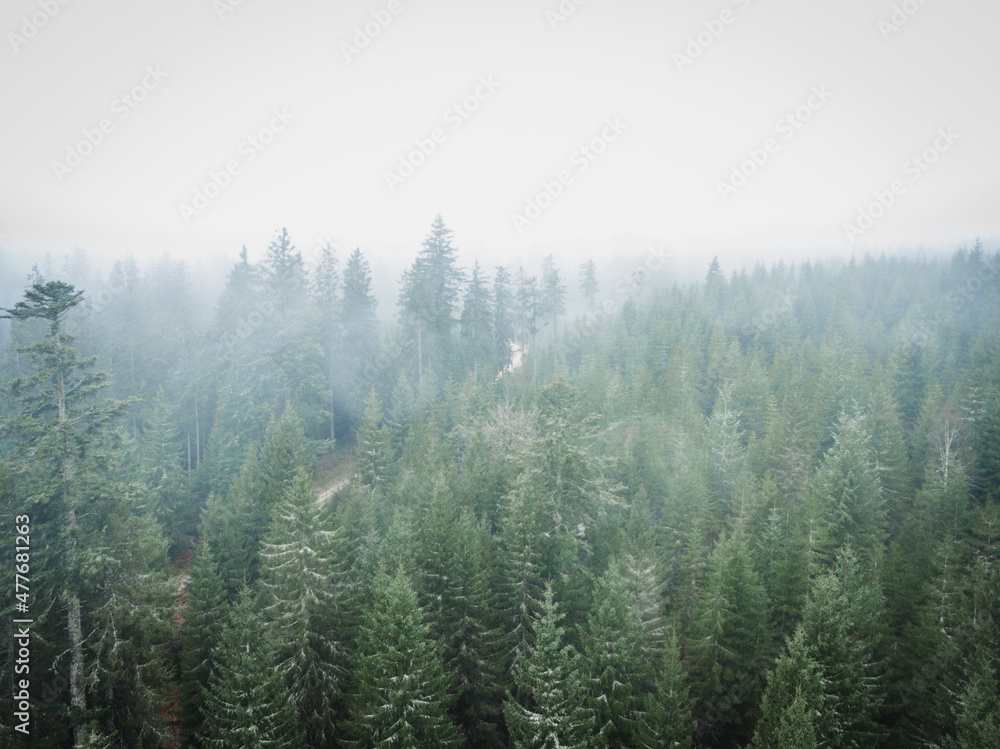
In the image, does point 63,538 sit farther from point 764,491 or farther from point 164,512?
point 764,491

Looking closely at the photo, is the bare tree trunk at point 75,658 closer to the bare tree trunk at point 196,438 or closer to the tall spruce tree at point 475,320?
the bare tree trunk at point 196,438

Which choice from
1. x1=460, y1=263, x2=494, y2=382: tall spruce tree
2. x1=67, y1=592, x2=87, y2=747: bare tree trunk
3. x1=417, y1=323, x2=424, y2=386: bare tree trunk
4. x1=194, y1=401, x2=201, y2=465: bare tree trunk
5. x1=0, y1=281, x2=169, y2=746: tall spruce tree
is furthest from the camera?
x1=460, y1=263, x2=494, y2=382: tall spruce tree

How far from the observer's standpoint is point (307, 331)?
43531mm

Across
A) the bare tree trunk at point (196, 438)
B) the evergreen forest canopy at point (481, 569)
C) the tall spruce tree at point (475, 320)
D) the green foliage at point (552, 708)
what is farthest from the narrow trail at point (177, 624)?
the tall spruce tree at point (475, 320)

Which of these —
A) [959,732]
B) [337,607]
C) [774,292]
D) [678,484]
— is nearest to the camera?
[959,732]

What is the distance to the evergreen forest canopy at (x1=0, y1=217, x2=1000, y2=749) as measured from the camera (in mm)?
16016

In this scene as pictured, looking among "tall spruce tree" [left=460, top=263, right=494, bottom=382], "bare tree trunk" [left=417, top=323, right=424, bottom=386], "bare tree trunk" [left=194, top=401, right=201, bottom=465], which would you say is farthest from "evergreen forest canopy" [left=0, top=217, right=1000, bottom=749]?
"tall spruce tree" [left=460, top=263, right=494, bottom=382]

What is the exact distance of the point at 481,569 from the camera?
21.1 metres

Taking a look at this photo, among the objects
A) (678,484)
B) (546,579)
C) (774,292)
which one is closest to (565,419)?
(546,579)

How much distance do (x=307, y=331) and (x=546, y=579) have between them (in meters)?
32.2

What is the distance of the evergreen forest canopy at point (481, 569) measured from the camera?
1602 centimetres

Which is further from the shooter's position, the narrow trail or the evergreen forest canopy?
the narrow trail

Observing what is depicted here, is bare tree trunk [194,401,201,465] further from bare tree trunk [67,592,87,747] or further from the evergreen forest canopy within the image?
bare tree trunk [67,592,87,747]

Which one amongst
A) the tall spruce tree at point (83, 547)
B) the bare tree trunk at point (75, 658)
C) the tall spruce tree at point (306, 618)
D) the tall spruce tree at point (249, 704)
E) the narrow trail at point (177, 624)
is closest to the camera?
the tall spruce tree at point (249, 704)
